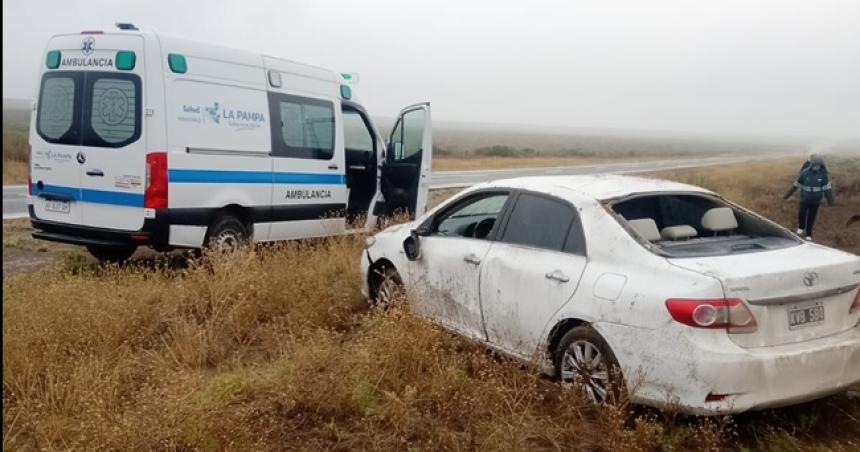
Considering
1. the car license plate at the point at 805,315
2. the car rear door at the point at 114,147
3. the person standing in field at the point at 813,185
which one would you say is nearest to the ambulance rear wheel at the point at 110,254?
the car rear door at the point at 114,147

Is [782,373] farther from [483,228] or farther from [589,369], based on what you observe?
[483,228]

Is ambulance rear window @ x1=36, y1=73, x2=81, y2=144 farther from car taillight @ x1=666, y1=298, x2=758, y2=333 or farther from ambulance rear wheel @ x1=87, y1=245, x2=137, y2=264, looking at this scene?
car taillight @ x1=666, y1=298, x2=758, y2=333

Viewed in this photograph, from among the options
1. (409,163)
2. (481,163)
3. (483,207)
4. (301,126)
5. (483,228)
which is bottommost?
(483,228)

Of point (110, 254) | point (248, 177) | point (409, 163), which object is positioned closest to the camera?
point (248, 177)

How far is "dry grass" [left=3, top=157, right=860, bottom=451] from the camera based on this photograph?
3703 mm

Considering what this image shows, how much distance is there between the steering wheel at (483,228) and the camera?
5566 mm

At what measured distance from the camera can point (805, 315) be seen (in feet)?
12.9

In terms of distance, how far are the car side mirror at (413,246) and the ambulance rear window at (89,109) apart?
3.16 meters

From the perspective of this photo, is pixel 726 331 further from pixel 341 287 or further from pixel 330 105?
pixel 330 105

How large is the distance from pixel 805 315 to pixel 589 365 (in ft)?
3.91

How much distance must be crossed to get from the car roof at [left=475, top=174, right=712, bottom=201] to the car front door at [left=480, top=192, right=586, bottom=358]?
0.10 m

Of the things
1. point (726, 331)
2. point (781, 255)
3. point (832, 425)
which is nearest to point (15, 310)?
point (726, 331)

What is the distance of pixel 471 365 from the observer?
4906 mm

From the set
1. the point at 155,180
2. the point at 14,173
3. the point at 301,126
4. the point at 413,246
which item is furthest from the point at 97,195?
the point at 14,173
